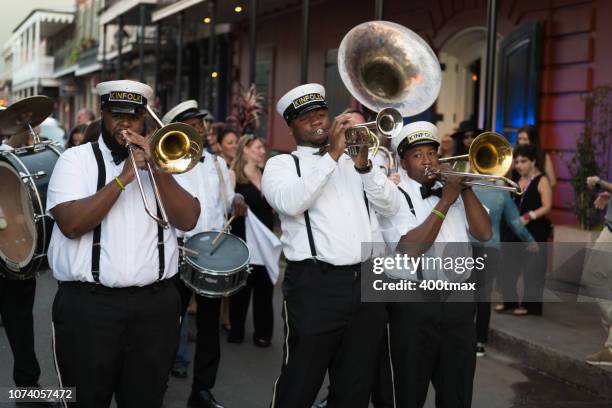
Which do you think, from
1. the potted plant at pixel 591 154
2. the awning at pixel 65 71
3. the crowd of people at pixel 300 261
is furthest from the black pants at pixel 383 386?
the awning at pixel 65 71

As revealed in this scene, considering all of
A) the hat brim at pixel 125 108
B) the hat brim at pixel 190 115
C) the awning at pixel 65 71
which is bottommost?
the hat brim at pixel 125 108

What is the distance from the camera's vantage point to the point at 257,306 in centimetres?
710

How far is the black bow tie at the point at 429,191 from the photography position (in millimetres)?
4320

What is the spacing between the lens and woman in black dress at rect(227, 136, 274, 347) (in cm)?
704

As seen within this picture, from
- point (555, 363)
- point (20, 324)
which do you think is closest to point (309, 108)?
point (20, 324)

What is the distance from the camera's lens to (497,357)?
22.9ft

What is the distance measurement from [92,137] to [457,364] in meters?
3.07

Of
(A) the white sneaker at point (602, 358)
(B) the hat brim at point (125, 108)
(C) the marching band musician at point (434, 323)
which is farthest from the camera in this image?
(A) the white sneaker at point (602, 358)

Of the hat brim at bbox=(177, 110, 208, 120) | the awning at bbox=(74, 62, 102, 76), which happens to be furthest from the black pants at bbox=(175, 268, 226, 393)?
the awning at bbox=(74, 62, 102, 76)

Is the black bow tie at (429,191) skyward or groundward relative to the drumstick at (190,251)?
skyward

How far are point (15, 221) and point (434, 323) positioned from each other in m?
2.44

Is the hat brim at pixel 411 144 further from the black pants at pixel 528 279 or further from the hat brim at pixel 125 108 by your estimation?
the black pants at pixel 528 279

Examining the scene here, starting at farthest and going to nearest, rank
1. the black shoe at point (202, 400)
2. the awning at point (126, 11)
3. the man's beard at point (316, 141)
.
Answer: the awning at point (126, 11) < the black shoe at point (202, 400) < the man's beard at point (316, 141)

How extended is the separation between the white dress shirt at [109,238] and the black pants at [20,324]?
172 centimetres
